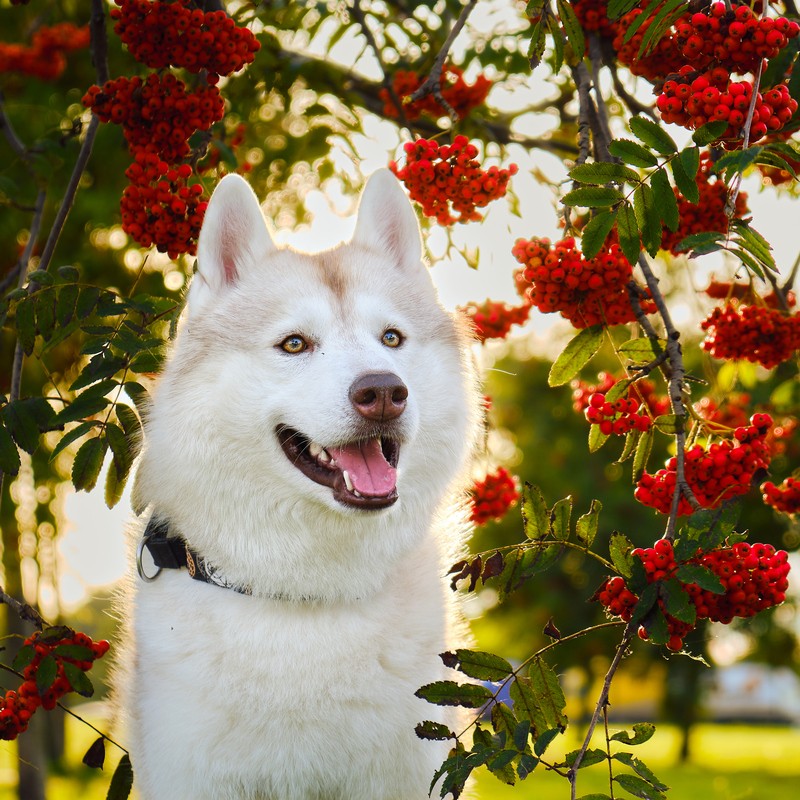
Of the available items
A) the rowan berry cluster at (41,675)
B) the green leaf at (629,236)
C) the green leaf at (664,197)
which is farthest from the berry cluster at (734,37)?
Answer: the rowan berry cluster at (41,675)

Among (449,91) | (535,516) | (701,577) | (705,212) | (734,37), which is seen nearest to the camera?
(701,577)

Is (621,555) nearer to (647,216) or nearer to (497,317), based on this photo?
(647,216)

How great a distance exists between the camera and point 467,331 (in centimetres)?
315

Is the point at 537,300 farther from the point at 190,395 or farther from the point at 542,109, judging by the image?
the point at 542,109

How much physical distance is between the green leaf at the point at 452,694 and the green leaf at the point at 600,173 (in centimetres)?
121

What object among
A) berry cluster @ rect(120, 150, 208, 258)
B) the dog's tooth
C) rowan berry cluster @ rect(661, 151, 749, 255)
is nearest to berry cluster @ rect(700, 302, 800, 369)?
rowan berry cluster @ rect(661, 151, 749, 255)

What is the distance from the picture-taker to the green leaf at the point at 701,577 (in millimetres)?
2049

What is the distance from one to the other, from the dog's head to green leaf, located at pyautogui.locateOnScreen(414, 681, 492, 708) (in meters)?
0.48

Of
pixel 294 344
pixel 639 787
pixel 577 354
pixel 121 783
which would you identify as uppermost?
pixel 577 354

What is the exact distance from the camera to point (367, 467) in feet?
8.46

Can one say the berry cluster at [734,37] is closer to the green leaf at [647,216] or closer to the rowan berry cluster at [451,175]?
the green leaf at [647,216]

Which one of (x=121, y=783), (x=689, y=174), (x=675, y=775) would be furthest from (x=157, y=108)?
(x=675, y=775)

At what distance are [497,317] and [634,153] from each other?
4.86 feet

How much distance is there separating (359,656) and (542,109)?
9.18 feet
